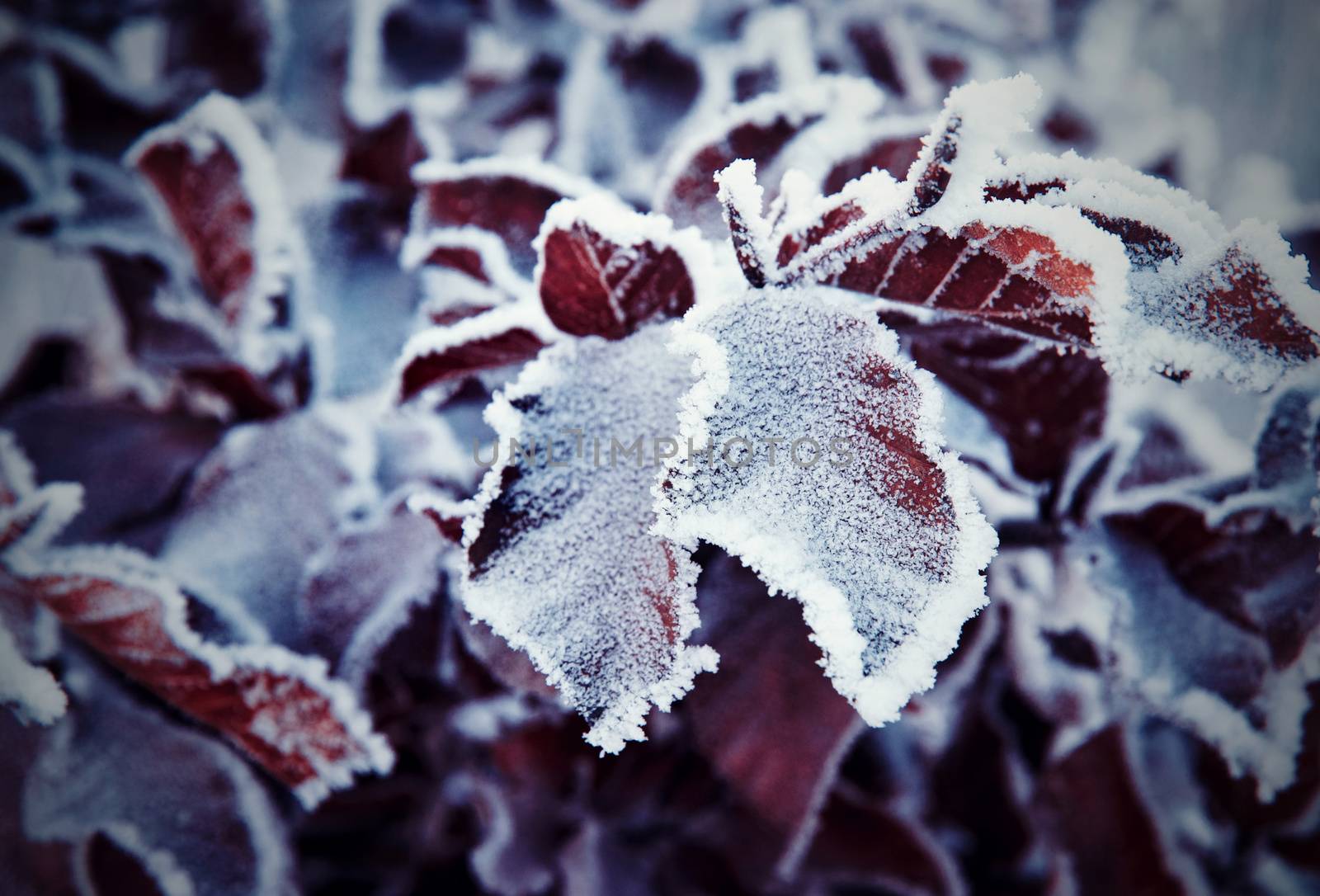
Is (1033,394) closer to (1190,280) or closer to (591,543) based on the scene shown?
(1190,280)

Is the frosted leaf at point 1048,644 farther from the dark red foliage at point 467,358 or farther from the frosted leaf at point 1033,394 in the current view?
the dark red foliage at point 467,358

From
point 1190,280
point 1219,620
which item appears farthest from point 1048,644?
point 1190,280

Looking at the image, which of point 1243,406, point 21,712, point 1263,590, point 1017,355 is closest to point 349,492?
point 21,712

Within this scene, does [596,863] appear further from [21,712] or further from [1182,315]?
[1182,315]

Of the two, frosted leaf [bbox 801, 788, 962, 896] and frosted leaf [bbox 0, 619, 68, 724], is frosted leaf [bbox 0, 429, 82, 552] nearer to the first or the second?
frosted leaf [bbox 0, 619, 68, 724]

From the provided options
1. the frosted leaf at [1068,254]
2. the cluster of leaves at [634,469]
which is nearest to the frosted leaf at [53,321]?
the cluster of leaves at [634,469]
